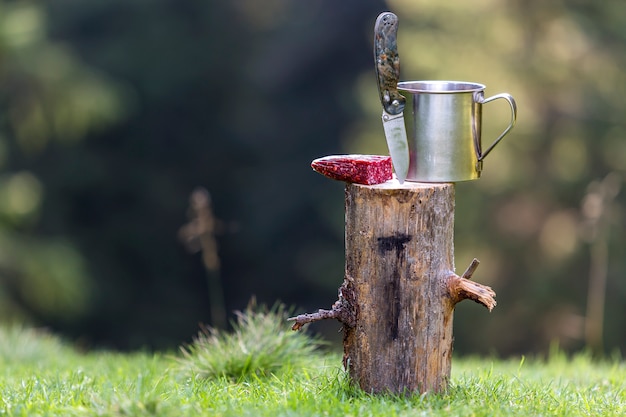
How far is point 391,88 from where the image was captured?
3096 millimetres

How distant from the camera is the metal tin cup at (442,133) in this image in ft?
10.2

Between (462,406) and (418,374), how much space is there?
0.21 m

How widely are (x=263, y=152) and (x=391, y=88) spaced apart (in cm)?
1162

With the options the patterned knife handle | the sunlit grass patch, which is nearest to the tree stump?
the patterned knife handle

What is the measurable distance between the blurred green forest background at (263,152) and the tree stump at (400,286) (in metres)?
6.41

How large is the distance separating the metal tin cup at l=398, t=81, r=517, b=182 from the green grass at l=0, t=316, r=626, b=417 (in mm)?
824

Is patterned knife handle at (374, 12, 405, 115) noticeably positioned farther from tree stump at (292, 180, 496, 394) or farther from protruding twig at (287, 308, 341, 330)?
protruding twig at (287, 308, 341, 330)

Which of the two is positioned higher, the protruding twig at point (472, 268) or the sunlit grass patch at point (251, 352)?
the protruding twig at point (472, 268)

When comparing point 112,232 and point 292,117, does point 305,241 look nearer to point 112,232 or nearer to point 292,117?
point 292,117

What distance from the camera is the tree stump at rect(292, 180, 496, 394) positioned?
3.08 metres

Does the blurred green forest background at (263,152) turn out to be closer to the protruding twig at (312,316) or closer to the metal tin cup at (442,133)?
the metal tin cup at (442,133)

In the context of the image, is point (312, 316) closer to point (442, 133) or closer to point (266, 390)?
point (266, 390)

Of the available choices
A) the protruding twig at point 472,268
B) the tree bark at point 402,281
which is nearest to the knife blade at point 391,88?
the tree bark at point 402,281

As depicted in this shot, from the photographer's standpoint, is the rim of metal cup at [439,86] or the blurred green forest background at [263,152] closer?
the rim of metal cup at [439,86]
